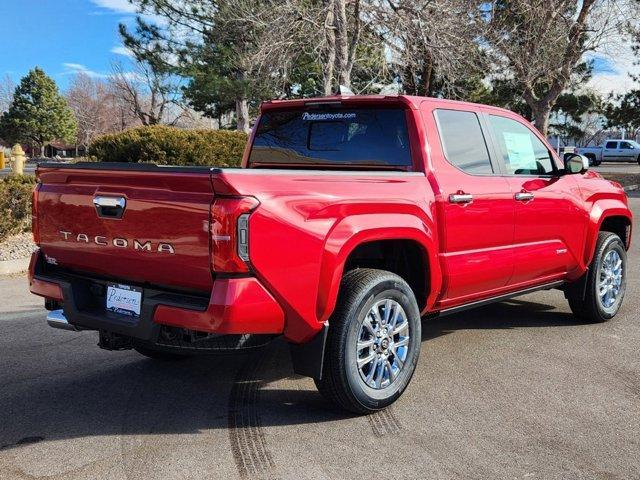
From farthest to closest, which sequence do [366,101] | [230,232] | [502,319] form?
[502,319] < [366,101] < [230,232]

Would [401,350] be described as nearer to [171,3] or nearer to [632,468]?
[632,468]

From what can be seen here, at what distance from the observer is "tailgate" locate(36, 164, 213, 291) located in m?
3.28

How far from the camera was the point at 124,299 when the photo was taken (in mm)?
3648

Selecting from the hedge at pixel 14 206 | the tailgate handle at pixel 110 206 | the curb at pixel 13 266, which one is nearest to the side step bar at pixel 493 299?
the tailgate handle at pixel 110 206

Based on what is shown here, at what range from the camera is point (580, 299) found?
19.7 ft

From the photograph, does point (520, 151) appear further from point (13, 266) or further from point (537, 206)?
point (13, 266)

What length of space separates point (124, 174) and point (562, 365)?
3448 mm

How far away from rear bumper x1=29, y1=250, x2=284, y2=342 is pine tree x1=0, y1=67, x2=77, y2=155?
68543 millimetres

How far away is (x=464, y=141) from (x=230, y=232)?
232 cm

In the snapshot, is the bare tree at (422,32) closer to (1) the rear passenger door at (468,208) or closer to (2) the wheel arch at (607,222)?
(2) the wheel arch at (607,222)

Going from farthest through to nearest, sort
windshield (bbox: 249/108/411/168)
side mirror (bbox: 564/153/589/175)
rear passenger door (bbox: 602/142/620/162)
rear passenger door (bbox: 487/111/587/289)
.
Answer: rear passenger door (bbox: 602/142/620/162) → side mirror (bbox: 564/153/589/175) → rear passenger door (bbox: 487/111/587/289) → windshield (bbox: 249/108/411/168)

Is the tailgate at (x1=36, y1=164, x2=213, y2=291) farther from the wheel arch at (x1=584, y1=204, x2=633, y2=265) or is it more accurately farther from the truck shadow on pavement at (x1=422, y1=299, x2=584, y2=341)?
the wheel arch at (x1=584, y1=204, x2=633, y2=265)

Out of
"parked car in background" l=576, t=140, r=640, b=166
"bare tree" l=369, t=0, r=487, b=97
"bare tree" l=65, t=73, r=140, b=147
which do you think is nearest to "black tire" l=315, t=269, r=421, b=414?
"bare tree" l=369, t=0, r=487, b=97

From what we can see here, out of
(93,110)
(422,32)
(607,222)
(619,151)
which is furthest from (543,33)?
(93,110)
